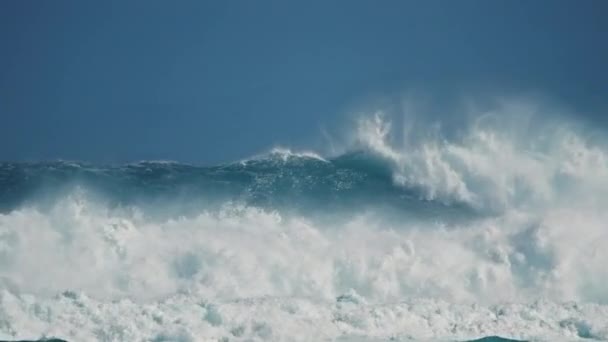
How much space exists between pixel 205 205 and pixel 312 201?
2146 cm

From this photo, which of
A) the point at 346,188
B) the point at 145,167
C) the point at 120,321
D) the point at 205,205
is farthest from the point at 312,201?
the point at 120,321

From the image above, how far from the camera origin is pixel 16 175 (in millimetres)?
161125

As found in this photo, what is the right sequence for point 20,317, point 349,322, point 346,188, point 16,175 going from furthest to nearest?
1. point 346,188
2. point 16,175
3. point 349,322
4. point 20,317

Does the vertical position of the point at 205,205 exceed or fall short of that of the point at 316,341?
it exceeds it

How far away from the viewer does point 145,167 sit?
169375mm

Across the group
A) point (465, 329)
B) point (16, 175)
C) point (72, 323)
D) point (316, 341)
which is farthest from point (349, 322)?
point (16, 175)

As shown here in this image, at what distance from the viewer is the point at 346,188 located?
175 metres

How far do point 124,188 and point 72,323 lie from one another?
32830 millimetres

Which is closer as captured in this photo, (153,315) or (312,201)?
(153,315)

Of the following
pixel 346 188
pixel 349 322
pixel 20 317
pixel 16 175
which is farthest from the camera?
pixel 346 188

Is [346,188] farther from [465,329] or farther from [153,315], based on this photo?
[153,315]

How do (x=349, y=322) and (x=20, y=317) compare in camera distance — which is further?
(x=349, y=322)

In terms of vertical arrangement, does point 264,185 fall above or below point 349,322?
above

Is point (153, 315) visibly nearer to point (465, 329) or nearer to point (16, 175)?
point (16, 175)
